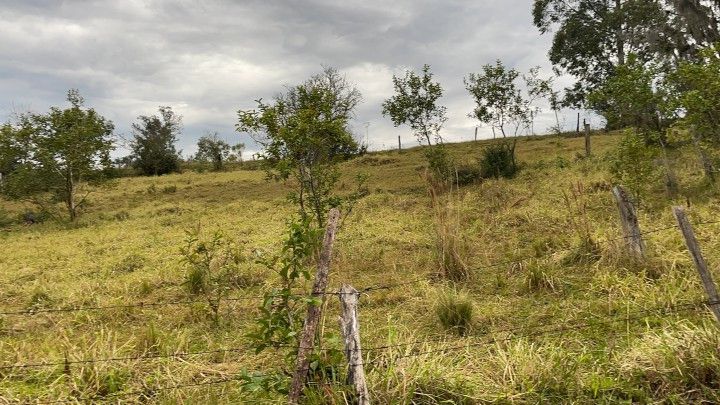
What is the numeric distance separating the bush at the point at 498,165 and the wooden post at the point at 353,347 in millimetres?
16424

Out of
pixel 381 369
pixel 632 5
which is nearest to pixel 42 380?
pixel 381 369

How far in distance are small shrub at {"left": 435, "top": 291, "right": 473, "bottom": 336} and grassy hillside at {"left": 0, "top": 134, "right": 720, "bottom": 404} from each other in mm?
83

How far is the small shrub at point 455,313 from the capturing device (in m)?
5.21

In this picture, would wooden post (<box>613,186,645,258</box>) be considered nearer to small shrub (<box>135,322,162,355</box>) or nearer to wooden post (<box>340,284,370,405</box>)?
wooden post (<box>340,284,370,405</box>)

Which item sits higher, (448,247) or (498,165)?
(498,165)

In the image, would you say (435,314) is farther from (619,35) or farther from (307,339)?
(619,35)

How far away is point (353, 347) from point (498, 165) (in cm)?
1715

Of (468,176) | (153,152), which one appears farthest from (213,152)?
(468,176)

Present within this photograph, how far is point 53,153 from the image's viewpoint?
62.8 feet

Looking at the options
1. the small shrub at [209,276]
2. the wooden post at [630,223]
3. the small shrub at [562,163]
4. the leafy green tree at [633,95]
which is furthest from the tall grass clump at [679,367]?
the small shrub at [562,163]

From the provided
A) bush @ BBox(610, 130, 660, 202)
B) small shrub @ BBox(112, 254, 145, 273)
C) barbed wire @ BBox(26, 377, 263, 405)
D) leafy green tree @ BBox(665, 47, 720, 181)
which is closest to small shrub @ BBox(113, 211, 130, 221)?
small shrub @ BBox(112, 254, 145, 273)

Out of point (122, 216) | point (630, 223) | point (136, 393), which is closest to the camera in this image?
point (136, 393)

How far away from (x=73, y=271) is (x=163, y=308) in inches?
181

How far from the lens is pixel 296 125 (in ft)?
31.0
